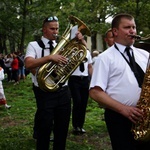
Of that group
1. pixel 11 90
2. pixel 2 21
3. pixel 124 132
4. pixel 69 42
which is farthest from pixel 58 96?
pixel 2 21

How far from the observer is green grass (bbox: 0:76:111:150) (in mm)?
5770

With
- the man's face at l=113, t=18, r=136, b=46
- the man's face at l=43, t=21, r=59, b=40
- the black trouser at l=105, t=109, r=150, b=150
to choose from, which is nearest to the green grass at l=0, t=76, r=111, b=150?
the man's face at l=43, t=21, r=59, b=40

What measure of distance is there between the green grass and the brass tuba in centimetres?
162

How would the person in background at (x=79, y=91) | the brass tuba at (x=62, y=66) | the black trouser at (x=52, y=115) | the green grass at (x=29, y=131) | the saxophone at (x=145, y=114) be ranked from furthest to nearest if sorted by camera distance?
the person in background at (x=79, y=91) → the green grass at (x=29, y=131) → the black trouser at (x=52, y=115) → the brass tuba at (x=62, y=66) → the saxophone at (x=145, y=114)

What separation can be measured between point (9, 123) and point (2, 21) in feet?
37.5

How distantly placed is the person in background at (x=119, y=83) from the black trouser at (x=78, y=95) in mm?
2951

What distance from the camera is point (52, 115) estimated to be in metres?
4.52

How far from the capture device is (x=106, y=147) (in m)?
5.81

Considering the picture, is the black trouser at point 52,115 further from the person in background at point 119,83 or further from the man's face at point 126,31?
the man's face at point 126,31

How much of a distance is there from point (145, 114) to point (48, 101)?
5.41 feet

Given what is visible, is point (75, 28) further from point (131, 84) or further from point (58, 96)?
point (131, 84)

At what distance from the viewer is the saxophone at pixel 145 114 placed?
3.19m

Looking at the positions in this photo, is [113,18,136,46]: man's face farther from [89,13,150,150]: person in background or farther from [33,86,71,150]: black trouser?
[33,86,71,150]: black trouser

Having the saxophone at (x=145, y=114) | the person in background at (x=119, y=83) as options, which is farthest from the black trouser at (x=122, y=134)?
the saxophone at (x=145, y=114)
